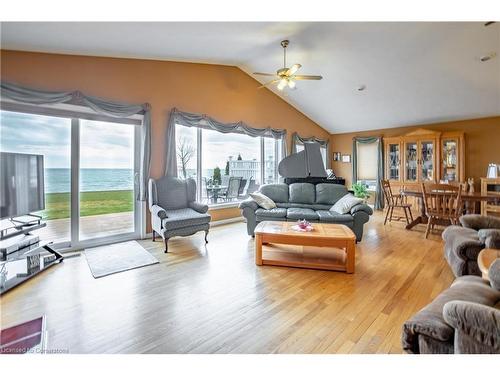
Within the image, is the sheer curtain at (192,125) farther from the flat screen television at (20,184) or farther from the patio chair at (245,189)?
the flat screen television at (20,184)

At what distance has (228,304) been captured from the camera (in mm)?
2068

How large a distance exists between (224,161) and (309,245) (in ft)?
10.3

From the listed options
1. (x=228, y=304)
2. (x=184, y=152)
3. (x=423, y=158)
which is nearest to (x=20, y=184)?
(x=184, y=152)

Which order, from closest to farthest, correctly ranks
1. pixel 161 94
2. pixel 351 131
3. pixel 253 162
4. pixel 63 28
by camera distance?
pixel 63 28 → pixel 161 94 → pixel 253 162 → pixel 351 131

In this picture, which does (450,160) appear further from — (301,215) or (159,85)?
(159,85)

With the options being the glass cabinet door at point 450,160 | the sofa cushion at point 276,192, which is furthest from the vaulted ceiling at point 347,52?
the sofa cushion at point 276,192

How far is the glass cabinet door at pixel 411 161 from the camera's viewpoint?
633 cm

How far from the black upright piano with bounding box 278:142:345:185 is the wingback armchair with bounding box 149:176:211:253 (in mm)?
2069

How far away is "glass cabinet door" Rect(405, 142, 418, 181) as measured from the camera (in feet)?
20.8
